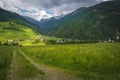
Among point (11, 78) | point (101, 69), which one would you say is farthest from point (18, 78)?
point (101, 69)

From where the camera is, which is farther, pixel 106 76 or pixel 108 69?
pixel 108 69

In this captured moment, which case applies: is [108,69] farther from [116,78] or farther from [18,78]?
[18,78]

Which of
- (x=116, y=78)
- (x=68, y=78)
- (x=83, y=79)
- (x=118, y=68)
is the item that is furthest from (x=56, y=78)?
A: (x=118, y=68)

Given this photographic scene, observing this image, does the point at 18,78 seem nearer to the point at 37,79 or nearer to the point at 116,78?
the point at 37,79

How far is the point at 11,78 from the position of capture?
44969mm

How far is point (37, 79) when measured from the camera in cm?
4400

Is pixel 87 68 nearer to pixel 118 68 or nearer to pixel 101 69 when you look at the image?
pixel 101 69

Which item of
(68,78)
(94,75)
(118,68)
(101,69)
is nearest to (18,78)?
(68,78)

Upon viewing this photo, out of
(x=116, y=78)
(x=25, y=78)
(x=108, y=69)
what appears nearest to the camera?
(x=116, y=78)

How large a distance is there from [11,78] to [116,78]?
23.7 m

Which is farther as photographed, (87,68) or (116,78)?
(87,68)

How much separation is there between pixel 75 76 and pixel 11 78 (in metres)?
15.0

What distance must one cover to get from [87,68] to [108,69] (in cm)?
603

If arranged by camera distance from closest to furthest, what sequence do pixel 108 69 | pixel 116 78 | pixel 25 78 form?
pixel 116 78 → pixel 25 78 → pixel 108 69
